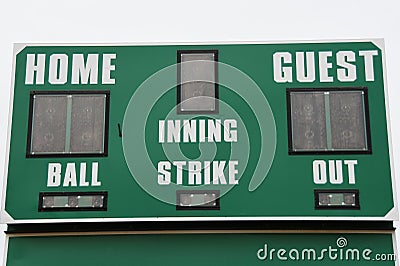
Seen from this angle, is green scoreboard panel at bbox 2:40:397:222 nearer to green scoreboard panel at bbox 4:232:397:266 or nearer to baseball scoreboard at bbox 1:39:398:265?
baseball scoreboard at bbox 1:39:398:265

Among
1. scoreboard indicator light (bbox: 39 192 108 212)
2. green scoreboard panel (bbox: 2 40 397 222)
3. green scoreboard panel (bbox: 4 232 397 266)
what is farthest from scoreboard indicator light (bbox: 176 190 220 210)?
scoreboard indicator light (bbox: 39 192 108 212)

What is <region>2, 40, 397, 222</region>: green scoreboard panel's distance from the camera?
10.7 metres

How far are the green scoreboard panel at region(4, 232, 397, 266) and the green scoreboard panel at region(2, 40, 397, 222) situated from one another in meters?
0.25

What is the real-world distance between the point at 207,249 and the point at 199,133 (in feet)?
4.47

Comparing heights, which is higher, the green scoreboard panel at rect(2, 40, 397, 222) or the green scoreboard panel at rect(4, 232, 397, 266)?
the green scoreboard panel at rect(2, 40, 397, 222)

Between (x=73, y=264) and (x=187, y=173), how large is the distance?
166cm

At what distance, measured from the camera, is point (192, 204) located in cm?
1070

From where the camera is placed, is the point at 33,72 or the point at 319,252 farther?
the point at 33,72

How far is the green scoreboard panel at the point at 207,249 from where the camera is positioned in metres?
10.6

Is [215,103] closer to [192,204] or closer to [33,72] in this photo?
[192,204]

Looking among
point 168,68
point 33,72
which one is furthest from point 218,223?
point 33,72

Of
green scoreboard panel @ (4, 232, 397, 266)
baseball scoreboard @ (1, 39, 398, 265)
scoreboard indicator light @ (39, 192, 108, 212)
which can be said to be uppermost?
baseball scoreboard @ (1, 39, 398, 265)

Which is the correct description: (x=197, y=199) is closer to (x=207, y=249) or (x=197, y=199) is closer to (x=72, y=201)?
(x=207, y=249)

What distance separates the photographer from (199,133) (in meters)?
11.0
